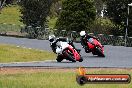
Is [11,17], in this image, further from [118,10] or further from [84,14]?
[118,10]

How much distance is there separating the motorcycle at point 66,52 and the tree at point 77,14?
2333 cm

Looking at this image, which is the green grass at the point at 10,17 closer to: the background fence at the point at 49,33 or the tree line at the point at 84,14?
the tree line at the point at 84,14

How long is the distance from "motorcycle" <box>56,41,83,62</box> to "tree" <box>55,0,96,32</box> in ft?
76.5

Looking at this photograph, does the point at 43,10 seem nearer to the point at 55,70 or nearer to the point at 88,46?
the point at 88,46

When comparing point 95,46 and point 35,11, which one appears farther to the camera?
point 35,11

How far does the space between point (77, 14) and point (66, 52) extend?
24.1m

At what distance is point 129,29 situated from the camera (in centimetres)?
4375

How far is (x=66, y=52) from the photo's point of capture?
22016 millimetres

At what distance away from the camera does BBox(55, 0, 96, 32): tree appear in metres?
45.9

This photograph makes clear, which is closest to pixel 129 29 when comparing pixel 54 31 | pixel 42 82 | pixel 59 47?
pixel 54 31

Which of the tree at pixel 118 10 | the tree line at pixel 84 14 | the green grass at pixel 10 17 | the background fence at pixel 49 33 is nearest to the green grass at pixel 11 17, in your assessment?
the green grass at pixel 10 17

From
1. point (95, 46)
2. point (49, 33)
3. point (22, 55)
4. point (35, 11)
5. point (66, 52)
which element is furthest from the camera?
point (35, 11)

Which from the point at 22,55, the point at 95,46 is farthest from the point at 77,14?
the point at 22,55

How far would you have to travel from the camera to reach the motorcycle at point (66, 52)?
21859 millimetres
